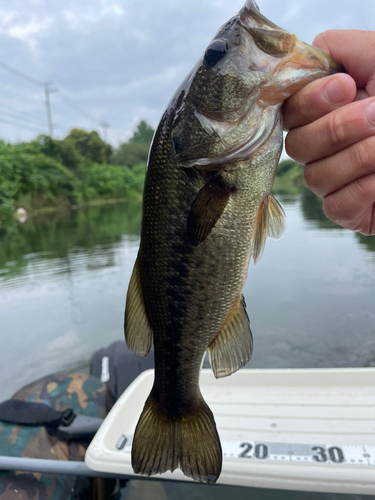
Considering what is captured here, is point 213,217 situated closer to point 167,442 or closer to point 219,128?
point 219,128

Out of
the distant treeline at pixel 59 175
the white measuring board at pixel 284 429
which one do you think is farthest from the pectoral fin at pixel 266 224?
the distant treeline at pixel 59 175

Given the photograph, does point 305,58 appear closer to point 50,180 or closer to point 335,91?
point 335,91

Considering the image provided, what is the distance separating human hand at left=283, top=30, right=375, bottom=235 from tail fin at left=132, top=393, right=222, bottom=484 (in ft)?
3.46

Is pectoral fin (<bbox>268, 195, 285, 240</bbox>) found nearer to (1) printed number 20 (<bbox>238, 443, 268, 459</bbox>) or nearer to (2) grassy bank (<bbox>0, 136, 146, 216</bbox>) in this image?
(1) printed number 20 (<bbox>238, 443, 268, 459</bbox>)

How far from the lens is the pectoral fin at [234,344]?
4.93 feet

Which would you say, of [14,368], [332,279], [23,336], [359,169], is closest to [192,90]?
[359,169]

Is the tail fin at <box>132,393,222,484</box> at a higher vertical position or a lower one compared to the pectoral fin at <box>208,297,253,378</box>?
lower

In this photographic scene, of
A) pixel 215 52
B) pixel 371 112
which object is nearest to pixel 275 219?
pixel 371 112

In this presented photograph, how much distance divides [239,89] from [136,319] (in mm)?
954

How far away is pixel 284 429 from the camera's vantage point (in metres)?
2.50

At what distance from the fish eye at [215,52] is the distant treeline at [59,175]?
24.6 m

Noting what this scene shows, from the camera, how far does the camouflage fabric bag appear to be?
212 cm

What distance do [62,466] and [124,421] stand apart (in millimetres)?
601

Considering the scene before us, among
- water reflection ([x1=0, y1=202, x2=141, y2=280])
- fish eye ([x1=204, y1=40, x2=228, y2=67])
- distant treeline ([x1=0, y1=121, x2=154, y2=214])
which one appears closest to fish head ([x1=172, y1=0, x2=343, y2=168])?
fish eye ([x1=204, y1=40, x2=228, y2=67])
